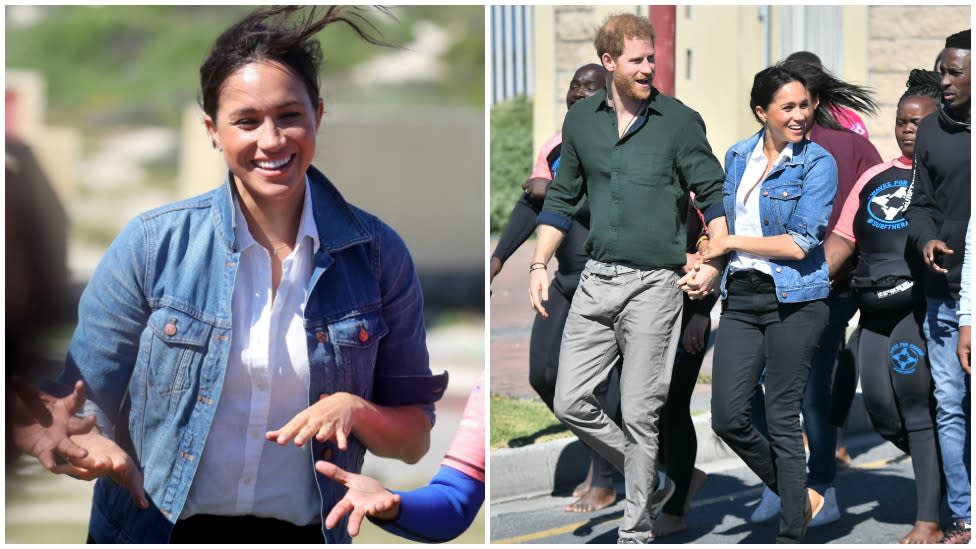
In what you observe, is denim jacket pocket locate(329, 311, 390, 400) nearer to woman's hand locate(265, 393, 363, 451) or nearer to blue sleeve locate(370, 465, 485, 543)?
woman's hand locate(265, 393, 363, 451)

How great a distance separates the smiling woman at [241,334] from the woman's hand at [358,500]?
177 mm

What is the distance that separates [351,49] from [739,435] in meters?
2.28

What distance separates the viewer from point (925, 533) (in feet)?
20.1

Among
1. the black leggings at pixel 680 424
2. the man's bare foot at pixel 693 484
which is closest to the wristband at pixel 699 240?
the black leggings at pixel 680 424

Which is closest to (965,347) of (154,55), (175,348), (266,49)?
(266,49)

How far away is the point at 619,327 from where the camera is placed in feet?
19.2

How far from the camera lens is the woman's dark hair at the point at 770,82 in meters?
5.84

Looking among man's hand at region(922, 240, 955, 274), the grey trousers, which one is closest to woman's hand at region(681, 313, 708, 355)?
the grey trousers

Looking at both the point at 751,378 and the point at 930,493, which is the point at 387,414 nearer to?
the point at 751,378

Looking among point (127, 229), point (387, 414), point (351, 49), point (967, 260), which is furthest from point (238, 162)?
point (967, 260)

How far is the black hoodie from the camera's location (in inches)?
232

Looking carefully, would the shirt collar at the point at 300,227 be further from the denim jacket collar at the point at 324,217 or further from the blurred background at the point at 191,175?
Answer: the blurred background at the point at 191,175

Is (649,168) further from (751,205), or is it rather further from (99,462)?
(99,462)

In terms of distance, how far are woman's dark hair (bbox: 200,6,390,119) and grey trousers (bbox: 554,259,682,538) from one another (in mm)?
1691
